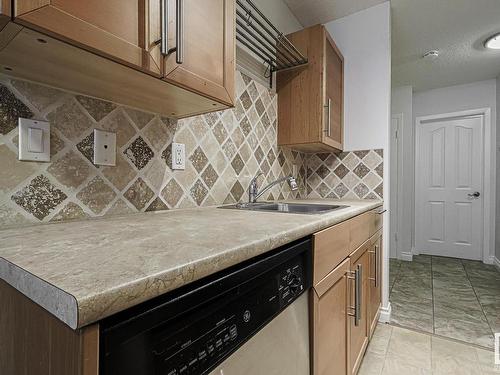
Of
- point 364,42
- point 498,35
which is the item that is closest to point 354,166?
point 364,42

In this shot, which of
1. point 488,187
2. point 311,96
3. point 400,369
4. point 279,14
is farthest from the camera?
point 488,187

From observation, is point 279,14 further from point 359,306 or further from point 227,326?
point 227,326

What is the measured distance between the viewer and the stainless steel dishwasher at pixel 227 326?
1.23 feet

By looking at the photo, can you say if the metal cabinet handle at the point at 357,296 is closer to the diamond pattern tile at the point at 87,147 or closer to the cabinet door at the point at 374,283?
the cabinet door at the point at 374,283

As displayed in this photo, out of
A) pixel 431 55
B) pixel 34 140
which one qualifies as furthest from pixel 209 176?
pixel 431 55

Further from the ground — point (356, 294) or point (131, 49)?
point (131, 49)

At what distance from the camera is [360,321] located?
57.6 inches

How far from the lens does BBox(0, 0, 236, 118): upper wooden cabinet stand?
1.90 feet

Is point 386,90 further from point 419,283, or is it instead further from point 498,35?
point 419,283

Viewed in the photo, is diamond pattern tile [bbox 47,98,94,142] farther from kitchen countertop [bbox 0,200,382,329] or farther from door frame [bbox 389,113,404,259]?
door frame [bbox 389,113,404,259]

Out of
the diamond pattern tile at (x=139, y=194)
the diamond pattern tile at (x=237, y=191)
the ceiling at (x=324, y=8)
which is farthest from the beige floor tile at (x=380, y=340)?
the ceiling at (x=324, y=8)

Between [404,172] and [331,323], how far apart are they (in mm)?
3573

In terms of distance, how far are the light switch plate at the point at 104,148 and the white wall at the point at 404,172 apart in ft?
12.6

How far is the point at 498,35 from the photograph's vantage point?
2.57m
